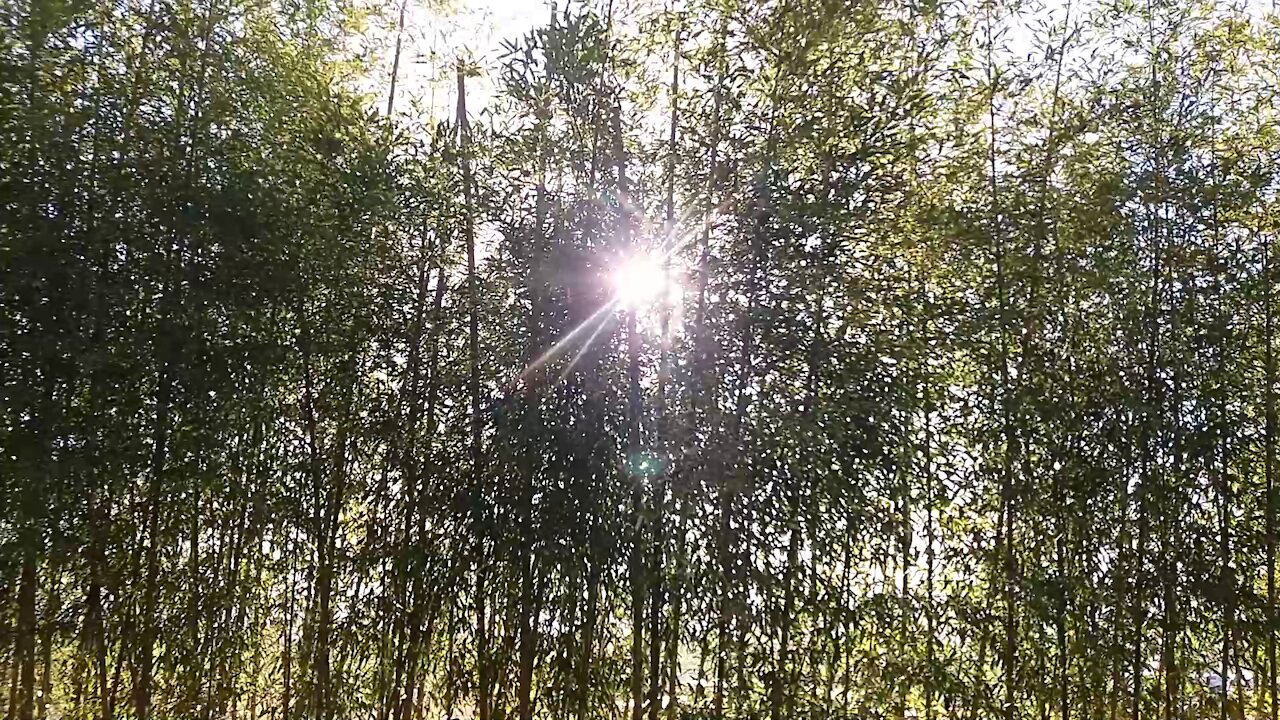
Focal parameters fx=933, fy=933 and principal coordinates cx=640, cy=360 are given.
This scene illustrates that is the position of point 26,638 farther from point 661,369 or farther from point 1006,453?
point 1006,453

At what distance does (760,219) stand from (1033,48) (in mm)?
1430

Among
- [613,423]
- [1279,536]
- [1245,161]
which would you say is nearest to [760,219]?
[613,423]

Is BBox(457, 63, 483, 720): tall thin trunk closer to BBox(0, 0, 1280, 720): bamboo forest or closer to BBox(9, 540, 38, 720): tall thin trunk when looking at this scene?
BBox(0, 0, 1280, 720): bamboo forest

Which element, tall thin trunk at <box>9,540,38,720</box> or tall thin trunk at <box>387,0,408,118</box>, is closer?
tall thin trunk at <box>9,540,38,720</box>

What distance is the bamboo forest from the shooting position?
3369 millimetres

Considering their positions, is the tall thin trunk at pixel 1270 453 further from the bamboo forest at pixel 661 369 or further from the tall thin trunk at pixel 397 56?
the tall thin trunk at pixel 397 56

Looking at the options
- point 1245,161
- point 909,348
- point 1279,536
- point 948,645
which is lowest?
point 948,645

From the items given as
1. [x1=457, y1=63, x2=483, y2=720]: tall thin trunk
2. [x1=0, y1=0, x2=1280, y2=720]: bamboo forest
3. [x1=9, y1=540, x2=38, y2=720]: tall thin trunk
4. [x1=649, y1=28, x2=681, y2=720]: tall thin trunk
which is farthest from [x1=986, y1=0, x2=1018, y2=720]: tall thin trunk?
[x1=9, y1=540, x2=38, y2=720]: tall thin trunk

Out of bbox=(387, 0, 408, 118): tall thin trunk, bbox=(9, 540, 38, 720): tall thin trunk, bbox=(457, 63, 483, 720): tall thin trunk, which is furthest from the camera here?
bbox=(387, 0, 408, 118): tall thin trunk

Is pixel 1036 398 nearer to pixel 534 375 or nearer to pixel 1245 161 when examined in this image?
pixel 1245 161

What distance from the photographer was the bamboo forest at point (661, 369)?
337 centimetres

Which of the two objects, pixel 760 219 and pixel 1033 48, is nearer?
pixel 760 219

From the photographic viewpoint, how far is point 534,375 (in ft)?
11.6

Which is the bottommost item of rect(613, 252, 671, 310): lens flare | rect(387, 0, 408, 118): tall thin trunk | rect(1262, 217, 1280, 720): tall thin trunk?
rect(1262, 217, 1280, 720): tall thin trunk
